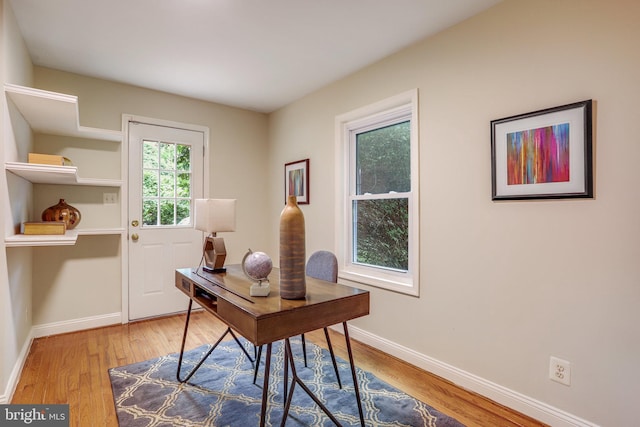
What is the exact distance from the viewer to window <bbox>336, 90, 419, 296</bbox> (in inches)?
103

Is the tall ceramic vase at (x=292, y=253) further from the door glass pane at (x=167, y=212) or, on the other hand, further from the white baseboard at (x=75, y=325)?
the white baseboard at (x=75, y=325)

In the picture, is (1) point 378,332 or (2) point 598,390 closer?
(2) point 598,390

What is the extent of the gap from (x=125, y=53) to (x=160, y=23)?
66 cm

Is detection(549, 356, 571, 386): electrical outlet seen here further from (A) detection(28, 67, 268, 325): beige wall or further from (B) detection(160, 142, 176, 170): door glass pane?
(B) detection(160, 142, 176, 170): door glass pane

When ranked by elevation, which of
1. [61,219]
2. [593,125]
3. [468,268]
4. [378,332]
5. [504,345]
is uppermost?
[593,125]

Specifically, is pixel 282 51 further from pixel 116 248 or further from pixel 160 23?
pixel 116 248

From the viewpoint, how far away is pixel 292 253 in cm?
154

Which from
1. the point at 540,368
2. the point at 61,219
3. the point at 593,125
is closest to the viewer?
the point at 593,125

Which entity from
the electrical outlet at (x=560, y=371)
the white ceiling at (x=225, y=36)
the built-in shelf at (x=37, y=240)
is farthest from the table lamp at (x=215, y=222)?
the electrical outlet at (x=560, y=371)

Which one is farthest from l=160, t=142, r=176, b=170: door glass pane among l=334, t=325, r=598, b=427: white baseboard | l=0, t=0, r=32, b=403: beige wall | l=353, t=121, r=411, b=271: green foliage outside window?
l=334, t=325, r=598, b=427: white baseboard

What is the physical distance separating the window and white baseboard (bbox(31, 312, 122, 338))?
2.36 metres

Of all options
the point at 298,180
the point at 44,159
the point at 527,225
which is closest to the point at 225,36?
the point at 44,159

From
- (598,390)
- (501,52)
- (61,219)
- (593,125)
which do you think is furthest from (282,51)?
(598,390)

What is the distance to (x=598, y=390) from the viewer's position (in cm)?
164
